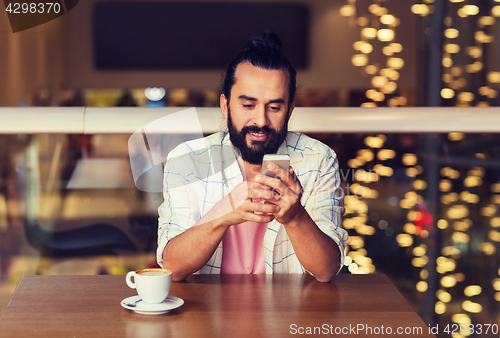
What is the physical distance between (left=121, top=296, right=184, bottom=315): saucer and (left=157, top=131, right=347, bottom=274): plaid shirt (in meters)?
0.32

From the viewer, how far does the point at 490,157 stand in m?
1.82

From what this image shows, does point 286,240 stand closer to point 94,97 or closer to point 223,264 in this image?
point 223,264

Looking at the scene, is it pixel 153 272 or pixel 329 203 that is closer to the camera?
pixel 153 272

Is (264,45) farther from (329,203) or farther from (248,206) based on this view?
(248,206)

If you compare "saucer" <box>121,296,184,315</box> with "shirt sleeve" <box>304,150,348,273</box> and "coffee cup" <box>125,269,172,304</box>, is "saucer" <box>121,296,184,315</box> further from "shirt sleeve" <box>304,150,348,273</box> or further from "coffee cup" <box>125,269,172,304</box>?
"shirt sleeve" <box>304,150,348,273</box>

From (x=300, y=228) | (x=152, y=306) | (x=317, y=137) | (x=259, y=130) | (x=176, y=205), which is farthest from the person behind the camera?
Answer: (x=317, y=137)

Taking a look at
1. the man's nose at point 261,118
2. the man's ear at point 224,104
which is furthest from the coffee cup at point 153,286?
the man's ear at point 224,104

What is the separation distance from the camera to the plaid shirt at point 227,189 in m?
1.16

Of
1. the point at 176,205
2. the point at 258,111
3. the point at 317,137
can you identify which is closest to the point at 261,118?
the point at 258,111

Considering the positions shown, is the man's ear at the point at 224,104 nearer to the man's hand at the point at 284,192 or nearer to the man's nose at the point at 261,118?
the man's nose at the point at 261,118

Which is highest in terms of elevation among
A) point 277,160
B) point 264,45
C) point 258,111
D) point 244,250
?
point 264,45

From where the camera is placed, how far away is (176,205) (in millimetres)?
1185

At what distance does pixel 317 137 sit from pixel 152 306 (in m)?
1.10

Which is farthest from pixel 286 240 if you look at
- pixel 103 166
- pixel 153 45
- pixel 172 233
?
pixel 153 45
